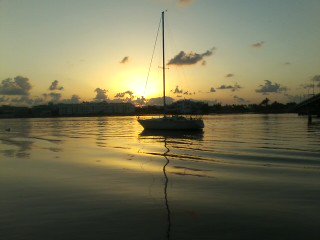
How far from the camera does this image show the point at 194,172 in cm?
1945

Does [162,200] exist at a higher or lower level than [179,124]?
lower

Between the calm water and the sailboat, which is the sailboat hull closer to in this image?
the sailboat

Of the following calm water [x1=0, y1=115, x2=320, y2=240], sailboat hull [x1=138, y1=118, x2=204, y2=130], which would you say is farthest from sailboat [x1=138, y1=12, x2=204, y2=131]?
calm water [x1=0, y1=115, x2=320, y2=240]

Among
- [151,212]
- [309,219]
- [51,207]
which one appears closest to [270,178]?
[309,219]

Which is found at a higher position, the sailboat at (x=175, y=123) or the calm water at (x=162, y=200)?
the sailboat at (x=175, y=123)

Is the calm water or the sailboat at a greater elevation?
the sailboat

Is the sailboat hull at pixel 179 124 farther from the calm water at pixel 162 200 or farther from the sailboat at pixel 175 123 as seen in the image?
the calm water at pixel 162 200

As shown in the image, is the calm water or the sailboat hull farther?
the sailboat hull

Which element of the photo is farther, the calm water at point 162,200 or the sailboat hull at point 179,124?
the sailboat hull at point 179,124

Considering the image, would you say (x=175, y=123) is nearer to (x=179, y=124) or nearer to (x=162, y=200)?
(x=179, y=124)

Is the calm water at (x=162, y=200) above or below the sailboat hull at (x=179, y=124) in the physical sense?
below

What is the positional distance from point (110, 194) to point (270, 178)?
7.73 meters

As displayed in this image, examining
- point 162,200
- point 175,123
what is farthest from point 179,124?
point 162,200

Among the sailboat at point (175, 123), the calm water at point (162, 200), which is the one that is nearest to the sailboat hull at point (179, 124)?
the sailboat at point (175, 123)
